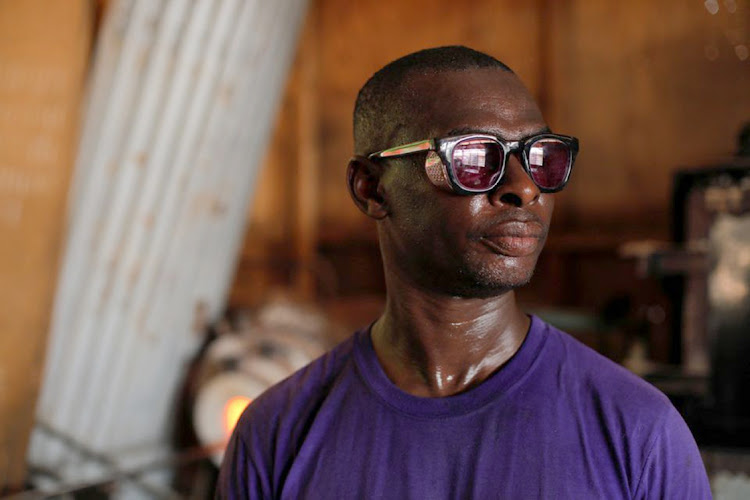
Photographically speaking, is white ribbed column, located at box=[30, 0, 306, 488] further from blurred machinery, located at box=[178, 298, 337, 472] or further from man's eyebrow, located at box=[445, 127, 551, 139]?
man's eyebrow, located at box=[445, 127, 551, 139]

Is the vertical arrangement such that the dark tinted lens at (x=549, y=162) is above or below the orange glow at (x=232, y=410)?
above

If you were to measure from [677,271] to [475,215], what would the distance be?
1.57 m

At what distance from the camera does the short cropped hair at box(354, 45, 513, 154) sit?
1000 millimetres

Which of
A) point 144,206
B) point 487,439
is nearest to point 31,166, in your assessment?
point 144,206

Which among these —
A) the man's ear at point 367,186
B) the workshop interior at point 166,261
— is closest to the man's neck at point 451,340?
the man's ear at point 367,186

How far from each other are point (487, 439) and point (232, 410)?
1841 millimetres

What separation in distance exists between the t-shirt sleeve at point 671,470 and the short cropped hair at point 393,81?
503 millimetres

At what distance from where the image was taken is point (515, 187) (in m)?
0.94

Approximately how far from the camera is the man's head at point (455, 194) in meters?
0.94

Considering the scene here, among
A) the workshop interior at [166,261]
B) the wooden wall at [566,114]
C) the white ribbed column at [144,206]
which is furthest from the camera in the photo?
the wooden wall at [566,114]

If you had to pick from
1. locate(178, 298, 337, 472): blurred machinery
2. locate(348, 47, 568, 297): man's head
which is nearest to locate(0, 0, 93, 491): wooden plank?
locate(178, 298, 337, 472): blurred machinery

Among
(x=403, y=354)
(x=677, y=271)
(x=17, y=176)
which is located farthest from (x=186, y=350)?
(x=403, y=354)

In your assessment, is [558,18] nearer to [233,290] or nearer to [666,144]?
[666,144]

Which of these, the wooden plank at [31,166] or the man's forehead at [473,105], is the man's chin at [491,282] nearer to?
the man's forehead at [473,105]
